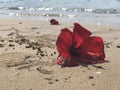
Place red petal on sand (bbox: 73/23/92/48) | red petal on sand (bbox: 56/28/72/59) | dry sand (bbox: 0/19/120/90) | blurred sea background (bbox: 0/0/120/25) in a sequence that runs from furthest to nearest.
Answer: blurred sea background (bbox: 0/0/120/25) < red petal on sand (bbox: 73/23/92/48) < red petal on sand (bbox: 56/28/72/59) < dry sand (bbox: 0/19/120/90)

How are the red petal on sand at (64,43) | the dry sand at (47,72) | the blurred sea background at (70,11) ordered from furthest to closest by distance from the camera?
the blurred sea background at (70,11), the red petal on sand at (64,43), the dry sand at (47,72)

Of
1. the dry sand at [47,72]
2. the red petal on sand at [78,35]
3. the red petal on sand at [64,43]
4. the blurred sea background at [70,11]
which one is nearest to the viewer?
the dry sand at [47,72]

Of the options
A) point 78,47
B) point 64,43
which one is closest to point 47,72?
point 64,43

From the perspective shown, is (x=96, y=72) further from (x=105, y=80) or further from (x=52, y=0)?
(x=52, y=0)

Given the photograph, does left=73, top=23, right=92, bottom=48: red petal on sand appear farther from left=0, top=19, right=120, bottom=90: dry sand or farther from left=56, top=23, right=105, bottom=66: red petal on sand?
left=0, top=19, right=120, bottom=90: dry sand

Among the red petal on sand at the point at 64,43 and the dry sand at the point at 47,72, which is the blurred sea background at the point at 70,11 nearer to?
the dry sand at the point at 47,72

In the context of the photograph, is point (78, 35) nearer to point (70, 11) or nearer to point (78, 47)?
point (78, 47)

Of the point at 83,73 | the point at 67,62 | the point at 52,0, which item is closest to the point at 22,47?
the point at 67,62

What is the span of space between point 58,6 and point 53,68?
1168 centimetres

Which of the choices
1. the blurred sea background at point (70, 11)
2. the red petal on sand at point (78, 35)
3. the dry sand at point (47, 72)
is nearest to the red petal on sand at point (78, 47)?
the red petal on sand at point (78, 35)

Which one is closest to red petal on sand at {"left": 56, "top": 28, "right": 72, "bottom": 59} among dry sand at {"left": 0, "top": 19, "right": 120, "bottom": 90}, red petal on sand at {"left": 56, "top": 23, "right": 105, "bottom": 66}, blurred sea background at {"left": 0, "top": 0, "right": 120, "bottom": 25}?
red petal on sand at {"left": 56, "top": 23, "right": 105, "bottom": 66}

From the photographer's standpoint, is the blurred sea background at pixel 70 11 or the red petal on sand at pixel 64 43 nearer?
the red petal on sand at pixel 64 43

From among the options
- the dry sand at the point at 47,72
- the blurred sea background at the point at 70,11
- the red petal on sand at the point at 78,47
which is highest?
Result: the red petal on sand at the point at 78,47

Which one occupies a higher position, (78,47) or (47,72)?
(78,47)
